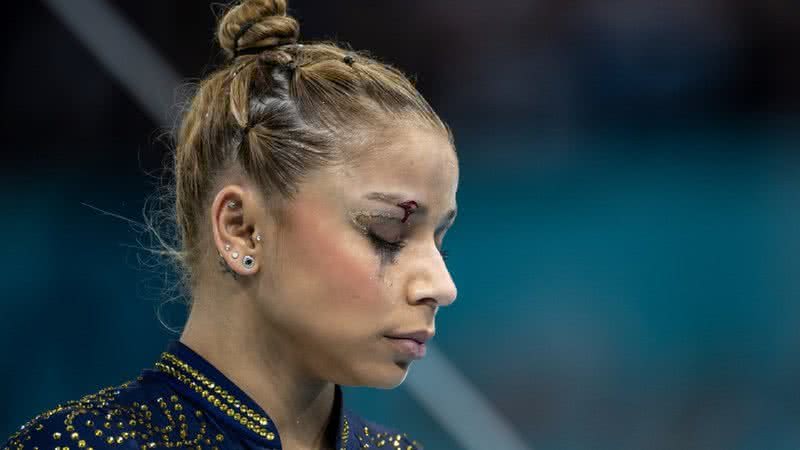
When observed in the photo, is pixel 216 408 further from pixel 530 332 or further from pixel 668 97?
pixel 668 97

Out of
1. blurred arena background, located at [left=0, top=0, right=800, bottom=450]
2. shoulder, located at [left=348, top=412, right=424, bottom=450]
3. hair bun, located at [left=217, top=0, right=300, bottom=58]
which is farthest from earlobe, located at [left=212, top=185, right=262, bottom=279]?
blurred arena background, located at [left=0, top=0, right=800, bottom=450]

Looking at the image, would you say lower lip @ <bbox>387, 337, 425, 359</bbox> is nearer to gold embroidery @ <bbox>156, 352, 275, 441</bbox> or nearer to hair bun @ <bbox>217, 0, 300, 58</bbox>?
gold embroidery @ <bbox>156, 352, 275, 441</bbox>

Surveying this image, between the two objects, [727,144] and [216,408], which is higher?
[727,144]

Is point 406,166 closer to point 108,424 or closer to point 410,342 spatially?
point 410,342

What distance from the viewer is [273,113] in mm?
1530

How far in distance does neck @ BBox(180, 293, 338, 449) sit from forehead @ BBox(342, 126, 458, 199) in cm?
23

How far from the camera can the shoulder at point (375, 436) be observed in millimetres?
1748

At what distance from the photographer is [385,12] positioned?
298cm

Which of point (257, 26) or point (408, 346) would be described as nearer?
point (408, 346)

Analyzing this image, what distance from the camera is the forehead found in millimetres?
1480

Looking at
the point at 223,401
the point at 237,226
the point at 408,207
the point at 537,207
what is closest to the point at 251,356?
the point at 223,401

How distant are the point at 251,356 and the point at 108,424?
20 cm

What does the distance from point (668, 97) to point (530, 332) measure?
783 mm

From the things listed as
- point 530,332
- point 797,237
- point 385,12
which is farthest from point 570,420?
point 385,12
